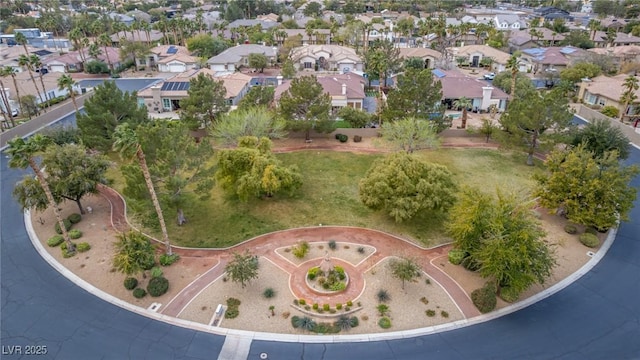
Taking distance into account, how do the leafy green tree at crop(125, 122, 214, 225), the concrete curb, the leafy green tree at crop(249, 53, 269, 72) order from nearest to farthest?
the concrete curb < the leafy green tree at crop(125, 122, 214, 225) < the leafy green tree at crop(249, 53, 269, 72)

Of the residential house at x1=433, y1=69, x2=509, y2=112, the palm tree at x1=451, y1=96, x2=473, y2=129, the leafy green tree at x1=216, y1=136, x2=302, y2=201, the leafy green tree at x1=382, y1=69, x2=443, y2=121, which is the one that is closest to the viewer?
the leafy green tree at x1=216, y1=136, x2=302, y2=201

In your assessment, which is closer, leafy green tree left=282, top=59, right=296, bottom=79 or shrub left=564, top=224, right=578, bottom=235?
shrub left=564, top=224, right=578, bottom=235

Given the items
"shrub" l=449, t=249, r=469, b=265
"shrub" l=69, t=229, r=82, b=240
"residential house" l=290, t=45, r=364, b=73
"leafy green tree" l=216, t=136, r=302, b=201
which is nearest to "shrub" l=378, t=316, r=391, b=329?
"shrub" l=449, t=249, r=469, b=265

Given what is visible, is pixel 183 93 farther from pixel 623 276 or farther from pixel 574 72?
pixel 574 72

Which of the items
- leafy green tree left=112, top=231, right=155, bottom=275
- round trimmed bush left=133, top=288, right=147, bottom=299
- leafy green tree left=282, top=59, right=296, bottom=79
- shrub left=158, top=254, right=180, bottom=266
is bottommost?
round trimmed bush left=133, top=288, right=147, bottom=299

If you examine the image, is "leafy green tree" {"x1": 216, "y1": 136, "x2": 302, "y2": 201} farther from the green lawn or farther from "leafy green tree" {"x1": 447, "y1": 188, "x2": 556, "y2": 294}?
"leafy green tree" {"x1": 447, "y1": 188, "x2": 556, "y2": 294}

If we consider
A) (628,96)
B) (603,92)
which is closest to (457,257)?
(628,96)

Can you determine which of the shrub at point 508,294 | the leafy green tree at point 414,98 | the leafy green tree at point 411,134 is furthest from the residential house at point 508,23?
the shrub at point 508,294

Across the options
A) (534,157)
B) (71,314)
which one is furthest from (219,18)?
(71,314)
